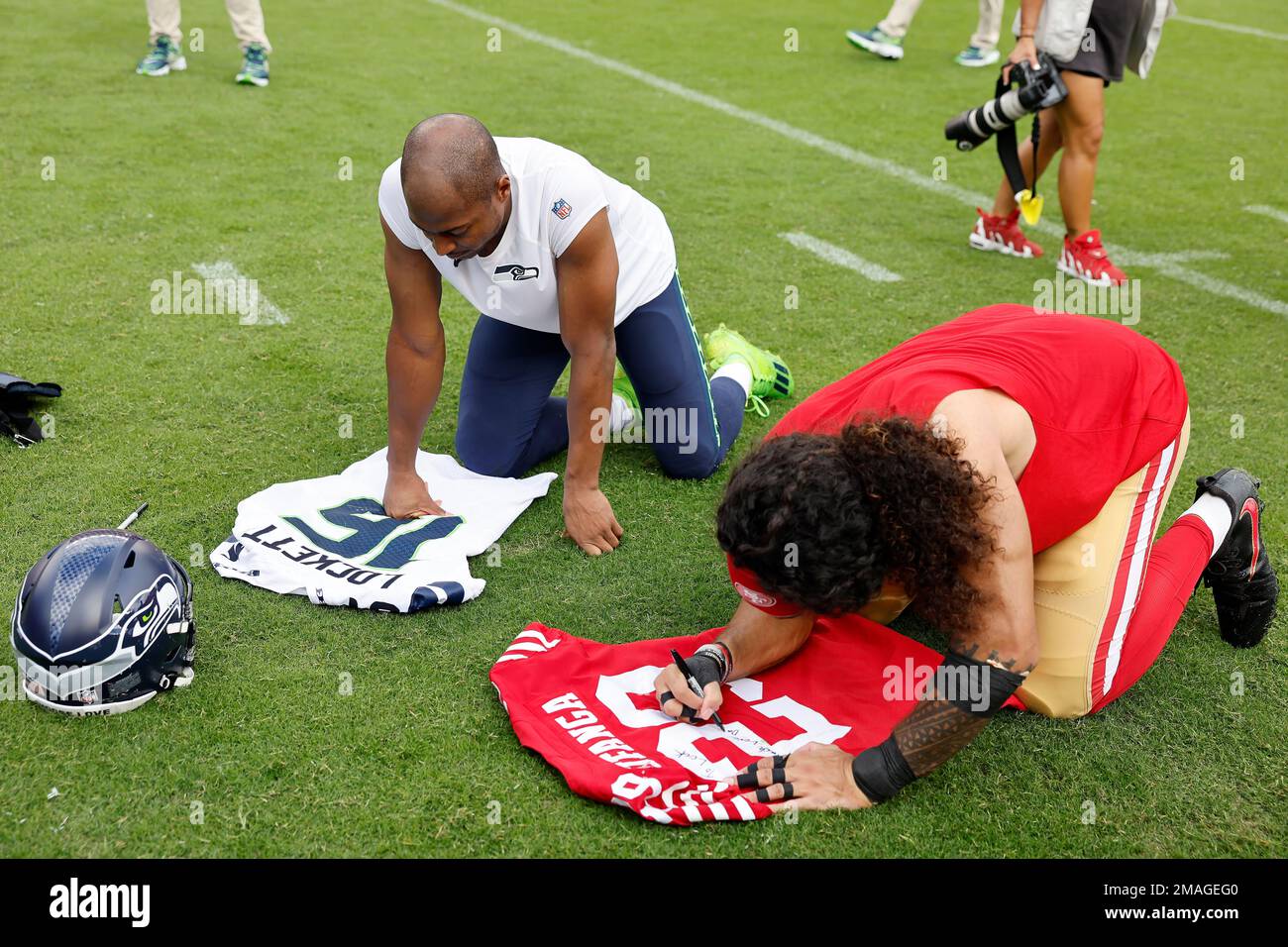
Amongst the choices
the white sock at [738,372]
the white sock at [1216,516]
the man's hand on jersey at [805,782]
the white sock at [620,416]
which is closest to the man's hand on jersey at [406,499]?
the white sock at [620,416]

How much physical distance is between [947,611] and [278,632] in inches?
67.3

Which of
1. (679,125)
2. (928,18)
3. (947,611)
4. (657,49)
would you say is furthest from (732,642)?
(928,18)

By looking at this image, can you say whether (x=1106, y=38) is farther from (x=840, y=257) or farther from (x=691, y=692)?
(x=691, y=692)

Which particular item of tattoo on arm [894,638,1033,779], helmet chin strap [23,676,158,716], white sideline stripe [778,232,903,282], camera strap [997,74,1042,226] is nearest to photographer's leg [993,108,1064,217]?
camera strap [997,74,1042,226]

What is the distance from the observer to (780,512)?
2137mm

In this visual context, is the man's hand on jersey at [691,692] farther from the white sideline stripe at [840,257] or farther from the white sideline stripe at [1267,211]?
the white sideline stripe at [1267,211]

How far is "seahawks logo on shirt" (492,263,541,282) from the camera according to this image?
3.36 metres

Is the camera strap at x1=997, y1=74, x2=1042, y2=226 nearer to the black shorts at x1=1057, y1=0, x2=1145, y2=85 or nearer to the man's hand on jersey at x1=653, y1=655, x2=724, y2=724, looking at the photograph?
the black shorts at x1=1057, y1=0, x2=1145, y2=85

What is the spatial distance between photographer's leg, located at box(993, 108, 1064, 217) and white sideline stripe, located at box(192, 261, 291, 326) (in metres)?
3.60

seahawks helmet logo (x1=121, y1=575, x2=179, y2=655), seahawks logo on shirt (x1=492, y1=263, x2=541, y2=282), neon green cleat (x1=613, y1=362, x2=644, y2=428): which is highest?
seahawks logo on shirt (x1=492, y1=263, x2=541, y2=282)

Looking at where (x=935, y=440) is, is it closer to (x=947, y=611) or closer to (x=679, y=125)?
(x=947, y=611)

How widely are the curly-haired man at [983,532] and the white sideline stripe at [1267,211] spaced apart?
4.17 metres

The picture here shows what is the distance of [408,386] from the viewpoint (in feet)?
11.6

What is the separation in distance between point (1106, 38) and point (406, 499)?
4.02 meters
